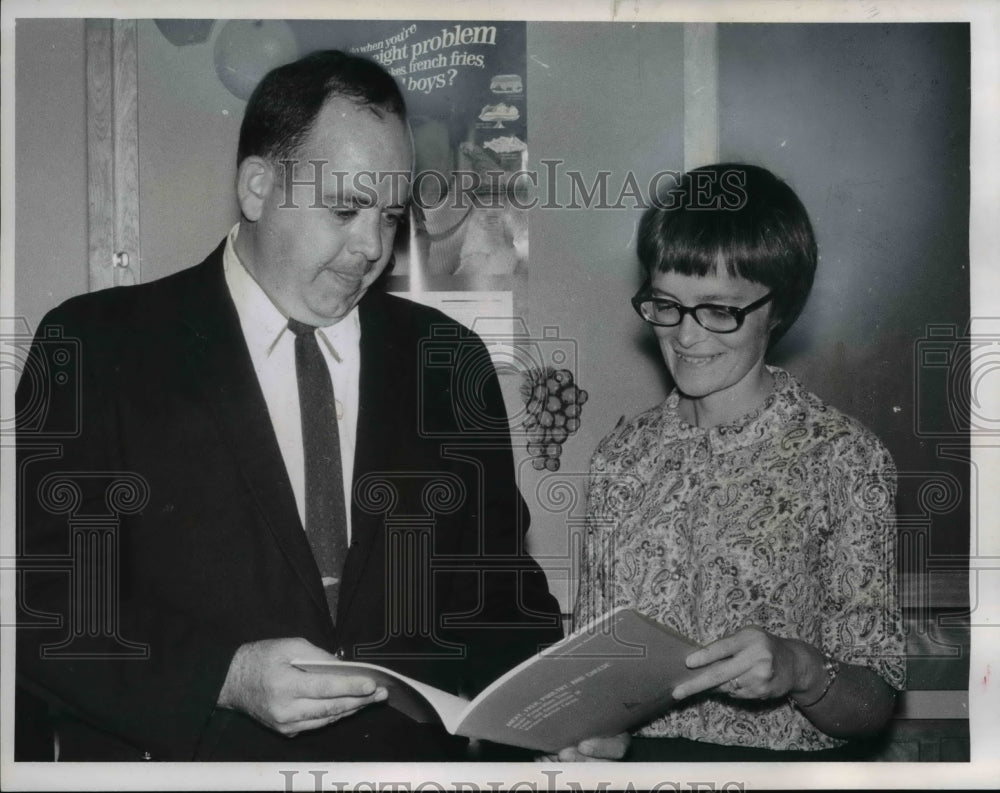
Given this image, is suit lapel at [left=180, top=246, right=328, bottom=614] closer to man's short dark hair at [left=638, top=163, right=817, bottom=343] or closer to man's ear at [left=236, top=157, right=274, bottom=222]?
man's ear at [left=236, top=157, right=274, bottom=222]

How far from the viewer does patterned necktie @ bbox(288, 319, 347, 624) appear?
147 cm

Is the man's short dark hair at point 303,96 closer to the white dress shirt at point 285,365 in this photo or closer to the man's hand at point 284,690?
the white dress shirt at point 285,365

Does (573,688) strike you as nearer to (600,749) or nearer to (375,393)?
(600,749)

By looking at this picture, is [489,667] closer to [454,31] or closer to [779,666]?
[779,666]

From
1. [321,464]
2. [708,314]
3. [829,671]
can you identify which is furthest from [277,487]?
[829,671]

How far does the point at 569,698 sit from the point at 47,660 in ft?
2.37

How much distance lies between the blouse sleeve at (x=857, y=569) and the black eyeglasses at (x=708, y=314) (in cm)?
20

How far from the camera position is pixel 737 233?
1.42m

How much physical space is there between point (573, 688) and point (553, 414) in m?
0.38

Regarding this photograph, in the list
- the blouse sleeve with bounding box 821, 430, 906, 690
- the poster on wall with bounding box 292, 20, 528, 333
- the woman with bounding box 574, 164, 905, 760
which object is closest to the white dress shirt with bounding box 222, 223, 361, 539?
the poster on wall with bounding box 292, 20, 528, 333

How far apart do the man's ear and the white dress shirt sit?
32 mm

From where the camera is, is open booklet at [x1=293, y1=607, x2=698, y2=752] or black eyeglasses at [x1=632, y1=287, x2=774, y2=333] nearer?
open booklet at [x1=293, y1=607, x2=698, y2=752]

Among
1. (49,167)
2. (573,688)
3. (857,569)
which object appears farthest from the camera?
(49,167)

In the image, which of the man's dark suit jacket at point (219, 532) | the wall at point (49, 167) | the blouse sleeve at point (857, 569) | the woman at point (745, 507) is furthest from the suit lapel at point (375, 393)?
the blouse sleeve at point (857, 569)
